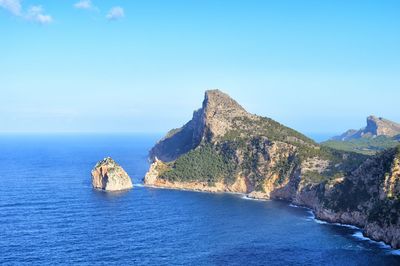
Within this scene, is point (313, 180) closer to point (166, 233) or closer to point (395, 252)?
point (395, 252)

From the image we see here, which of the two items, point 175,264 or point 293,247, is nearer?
point 175,264

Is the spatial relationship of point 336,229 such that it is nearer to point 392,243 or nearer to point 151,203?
point 392,243

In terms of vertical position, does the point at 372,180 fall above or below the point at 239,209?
above

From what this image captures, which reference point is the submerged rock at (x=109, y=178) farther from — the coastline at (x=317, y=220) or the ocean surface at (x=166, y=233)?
the ocean surface at (x=166, y=233)

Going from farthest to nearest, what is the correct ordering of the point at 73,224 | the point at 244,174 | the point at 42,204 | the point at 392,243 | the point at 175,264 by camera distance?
1. the point at 244,174
2. the point at 42,204
3. the point at 73,224
4. the point at 392,243
5. the point at 175,264

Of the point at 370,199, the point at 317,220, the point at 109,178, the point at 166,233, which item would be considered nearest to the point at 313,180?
the point at 317,220

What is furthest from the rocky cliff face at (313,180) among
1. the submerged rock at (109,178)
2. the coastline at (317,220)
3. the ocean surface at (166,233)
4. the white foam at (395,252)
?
the submerged rock at (109,178)

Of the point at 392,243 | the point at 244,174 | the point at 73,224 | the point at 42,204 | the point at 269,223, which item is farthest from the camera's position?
the point at 244,174

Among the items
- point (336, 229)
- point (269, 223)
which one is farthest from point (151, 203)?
point (336, 229)
